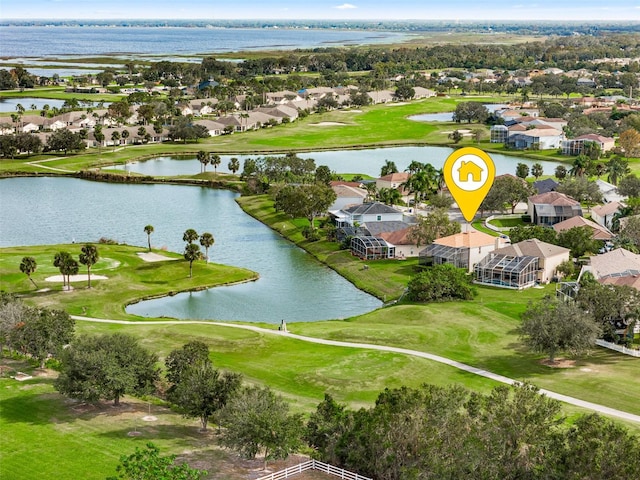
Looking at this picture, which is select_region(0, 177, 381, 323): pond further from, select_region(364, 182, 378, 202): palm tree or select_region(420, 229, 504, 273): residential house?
select_region(364, 182, 378, 202): palm tree

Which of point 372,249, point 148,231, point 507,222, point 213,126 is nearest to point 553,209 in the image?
point 507,222

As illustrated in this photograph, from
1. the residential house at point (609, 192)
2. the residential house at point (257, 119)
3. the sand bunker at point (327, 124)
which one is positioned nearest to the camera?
the residential house at point (609, 192)

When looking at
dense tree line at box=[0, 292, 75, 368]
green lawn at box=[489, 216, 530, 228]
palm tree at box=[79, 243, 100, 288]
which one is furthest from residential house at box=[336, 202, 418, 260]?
dense tree line at box=[0, 292, 75, 368]

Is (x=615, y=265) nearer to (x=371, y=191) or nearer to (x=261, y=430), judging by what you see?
(x=371, y=191)

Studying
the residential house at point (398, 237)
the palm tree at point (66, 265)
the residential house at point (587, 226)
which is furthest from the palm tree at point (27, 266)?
the residential house at point (587, 226)

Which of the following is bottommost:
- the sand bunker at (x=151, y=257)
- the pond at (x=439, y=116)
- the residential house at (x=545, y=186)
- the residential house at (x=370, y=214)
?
the sand bunker at (x=151, y=257)

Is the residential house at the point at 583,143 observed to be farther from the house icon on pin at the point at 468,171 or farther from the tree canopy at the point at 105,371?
the tree canopy at the point at 105,371

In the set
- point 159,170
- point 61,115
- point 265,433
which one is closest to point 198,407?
point 265,433
